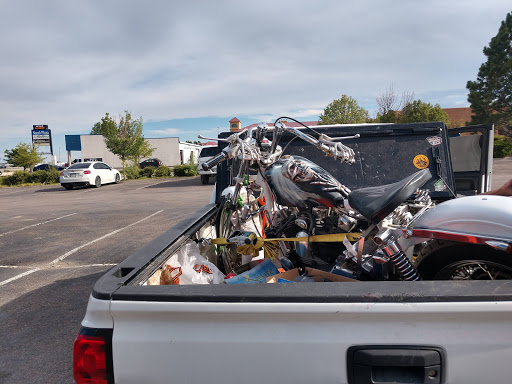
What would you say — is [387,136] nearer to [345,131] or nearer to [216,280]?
[345,131]

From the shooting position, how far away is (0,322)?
3783mm

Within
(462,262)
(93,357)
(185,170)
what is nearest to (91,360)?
(93,357)

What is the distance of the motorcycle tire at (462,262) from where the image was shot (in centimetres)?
168

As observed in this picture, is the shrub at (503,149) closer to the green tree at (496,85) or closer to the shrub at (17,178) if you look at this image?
the green tree at (496,85)

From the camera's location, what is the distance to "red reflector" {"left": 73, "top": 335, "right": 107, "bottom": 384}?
1.29 metres

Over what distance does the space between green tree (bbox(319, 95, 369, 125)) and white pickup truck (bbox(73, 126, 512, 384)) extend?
110 ft

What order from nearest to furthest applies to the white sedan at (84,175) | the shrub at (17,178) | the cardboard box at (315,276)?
the cardboard box at (315,276) < the white sedan at (84,175) < the shrub at (17,178)

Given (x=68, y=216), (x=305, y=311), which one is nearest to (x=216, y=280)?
(x=305, y=311)

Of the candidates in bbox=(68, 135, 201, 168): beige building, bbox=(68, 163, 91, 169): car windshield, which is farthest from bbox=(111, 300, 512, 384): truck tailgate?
bbox=(68, 135, 201, 168): beige building

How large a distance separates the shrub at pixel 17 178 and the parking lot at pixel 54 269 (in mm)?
16351

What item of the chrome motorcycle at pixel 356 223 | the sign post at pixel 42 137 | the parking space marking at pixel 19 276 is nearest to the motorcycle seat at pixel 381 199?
the chrome motorcycle at pixel 356 223

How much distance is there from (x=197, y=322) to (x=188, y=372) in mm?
155

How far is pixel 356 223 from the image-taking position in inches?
93.1

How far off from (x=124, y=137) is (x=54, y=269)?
23.9 meters
